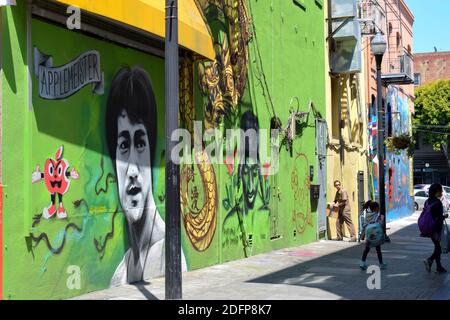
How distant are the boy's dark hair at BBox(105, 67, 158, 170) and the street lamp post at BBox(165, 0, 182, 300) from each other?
1920 mm

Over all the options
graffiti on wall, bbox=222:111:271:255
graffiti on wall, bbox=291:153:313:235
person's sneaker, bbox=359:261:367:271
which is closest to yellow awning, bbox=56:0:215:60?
graffiti on wall, bbox=222:111:271:255

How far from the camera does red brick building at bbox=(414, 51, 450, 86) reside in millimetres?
59438

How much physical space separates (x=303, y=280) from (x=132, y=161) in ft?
11.5

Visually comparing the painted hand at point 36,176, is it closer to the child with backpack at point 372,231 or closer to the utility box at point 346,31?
the child with backpack at point 372,231

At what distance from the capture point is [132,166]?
9.82 meters

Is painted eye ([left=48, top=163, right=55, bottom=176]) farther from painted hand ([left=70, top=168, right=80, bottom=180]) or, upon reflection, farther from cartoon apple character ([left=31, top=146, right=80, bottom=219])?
painted hand ([left=70, top=168, right=80, bottom=180])

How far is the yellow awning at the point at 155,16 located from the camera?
792cm

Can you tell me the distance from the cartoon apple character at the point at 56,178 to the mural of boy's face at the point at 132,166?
4.13 ft

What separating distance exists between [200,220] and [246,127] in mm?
2997

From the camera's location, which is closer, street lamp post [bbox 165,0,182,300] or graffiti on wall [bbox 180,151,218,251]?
street lamp post [bbox 165,0,182,300]

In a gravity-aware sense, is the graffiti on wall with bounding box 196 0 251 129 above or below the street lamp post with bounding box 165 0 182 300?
above
